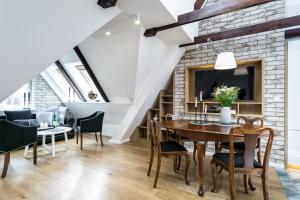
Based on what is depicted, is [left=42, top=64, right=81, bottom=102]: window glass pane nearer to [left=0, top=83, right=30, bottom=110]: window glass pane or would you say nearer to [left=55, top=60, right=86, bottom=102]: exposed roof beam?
[left=55, top=60, right=86, bottom=102]: exposed roof beam

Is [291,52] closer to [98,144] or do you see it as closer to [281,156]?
[281,156]

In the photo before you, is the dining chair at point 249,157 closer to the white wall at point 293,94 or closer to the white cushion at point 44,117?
the white wall at point 293,94

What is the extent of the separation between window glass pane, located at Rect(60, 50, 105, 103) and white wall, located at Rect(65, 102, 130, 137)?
0.87 feet

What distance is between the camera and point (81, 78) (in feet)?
19.1

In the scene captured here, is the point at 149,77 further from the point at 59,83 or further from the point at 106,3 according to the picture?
the point at 59,83

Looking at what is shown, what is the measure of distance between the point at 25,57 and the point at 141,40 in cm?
184

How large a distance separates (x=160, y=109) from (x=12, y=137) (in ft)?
9.82

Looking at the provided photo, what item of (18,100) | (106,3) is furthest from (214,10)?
(18,100)

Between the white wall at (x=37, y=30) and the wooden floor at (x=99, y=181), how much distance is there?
1.34m

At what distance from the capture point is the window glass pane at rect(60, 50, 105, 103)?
522cm

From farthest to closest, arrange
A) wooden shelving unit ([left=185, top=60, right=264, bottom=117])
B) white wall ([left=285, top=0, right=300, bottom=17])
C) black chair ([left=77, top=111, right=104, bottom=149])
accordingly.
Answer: black chair ([left=77, top=111, right=104, bottom=149]) → wooden shelving unit ([left=185, top=60, right=264, bottom=117]) → white wall ([left=285, top=0, right=300, bottom=17])

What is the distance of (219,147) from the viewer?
3064mm

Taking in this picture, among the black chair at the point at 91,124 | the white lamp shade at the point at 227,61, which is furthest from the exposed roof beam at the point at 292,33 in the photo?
the black chair at the point at 91,124

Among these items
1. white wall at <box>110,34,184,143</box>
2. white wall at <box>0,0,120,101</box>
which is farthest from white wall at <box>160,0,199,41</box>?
white wall at <box>0,0,120,101</box>
